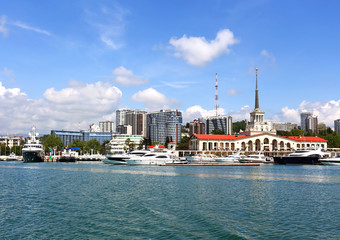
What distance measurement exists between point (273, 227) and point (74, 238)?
37.1 feet

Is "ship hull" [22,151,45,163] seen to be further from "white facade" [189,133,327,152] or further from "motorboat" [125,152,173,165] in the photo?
"white facade" [189,133,327,152]

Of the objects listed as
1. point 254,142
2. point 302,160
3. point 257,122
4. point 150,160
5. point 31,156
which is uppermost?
point 257,122

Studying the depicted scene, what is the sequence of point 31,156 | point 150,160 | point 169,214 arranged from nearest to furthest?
point 169,214 < point 150,160 < point 31,156

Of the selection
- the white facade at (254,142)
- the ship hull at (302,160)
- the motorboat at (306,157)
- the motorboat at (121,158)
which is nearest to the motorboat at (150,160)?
the motorboat at (121,158)

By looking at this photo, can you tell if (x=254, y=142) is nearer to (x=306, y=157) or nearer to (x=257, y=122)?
(x=257, y=122)

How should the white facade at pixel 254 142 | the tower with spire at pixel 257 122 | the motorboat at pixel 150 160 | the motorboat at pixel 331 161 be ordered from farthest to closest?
the tower with spire at pixel 257 122, the white facade at pixel 254 142, the motorboat at pixel 331 161, the motorboat at pixel 150 160

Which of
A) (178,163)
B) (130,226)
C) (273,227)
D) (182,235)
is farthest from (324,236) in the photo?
(178,163)

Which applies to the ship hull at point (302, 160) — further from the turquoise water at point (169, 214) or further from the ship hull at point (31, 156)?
the ship hull at point (31, 156)

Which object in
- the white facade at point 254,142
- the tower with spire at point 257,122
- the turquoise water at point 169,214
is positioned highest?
the tower with spire at point 257,122

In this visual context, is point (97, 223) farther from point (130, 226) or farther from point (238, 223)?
point (238, 223)

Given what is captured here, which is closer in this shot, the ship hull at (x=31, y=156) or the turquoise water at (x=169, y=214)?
the turquoise water at (x=169, y=214)

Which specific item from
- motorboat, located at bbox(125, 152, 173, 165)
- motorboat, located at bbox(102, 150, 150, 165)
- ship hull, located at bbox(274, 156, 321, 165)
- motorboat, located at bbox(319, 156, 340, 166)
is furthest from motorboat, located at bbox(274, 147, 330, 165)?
motorboat, located at bbox(102, 150, 150, 165)

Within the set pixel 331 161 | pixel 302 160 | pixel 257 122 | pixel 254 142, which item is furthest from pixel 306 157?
pixel 257 122

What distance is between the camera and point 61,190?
116ft
